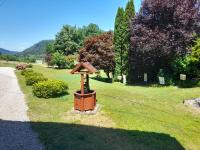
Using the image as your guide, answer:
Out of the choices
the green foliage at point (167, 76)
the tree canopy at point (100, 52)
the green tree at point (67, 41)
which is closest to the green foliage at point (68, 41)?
the green tree at point (67, 41)

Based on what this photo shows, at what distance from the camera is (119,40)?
106 feet

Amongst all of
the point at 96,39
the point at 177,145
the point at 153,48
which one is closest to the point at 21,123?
the point at 177,145

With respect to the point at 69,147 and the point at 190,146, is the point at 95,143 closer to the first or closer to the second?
the point at 69,147

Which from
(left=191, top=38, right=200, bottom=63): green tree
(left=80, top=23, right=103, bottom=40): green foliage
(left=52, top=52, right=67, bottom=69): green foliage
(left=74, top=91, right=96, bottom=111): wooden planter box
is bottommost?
(left=74, top=91, right=96, bottom=111): wooden planter box

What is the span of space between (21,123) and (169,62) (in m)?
18.3

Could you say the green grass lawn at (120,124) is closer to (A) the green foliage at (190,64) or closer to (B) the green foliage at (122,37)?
(A) the green foliage at (190,64)

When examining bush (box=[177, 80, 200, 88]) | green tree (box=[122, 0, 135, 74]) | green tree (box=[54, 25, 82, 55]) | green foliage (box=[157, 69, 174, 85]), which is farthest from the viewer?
green tree (box=[54, 25, 82, 55])

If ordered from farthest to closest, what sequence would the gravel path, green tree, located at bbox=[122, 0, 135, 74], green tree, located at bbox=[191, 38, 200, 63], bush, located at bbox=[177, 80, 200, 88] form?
green tree, located at bbox=[122, 0, 135, 74] < bush, located at bbox=[177, 80, 200, 88] < green tree, located at bbox=[191, 38, 200, 63] < the gravel path

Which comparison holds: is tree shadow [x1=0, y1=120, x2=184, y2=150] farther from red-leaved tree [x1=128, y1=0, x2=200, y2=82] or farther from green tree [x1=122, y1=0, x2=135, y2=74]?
green tree [x1=122, y1=0, x2=135, y2=74]

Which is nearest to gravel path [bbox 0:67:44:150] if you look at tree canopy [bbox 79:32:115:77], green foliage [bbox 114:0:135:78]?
green foliage [bbox 114:0:135:78]

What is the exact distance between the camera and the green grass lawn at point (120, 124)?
1150 cm

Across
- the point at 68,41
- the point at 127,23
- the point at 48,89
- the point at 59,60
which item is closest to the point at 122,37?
the point at 127,23

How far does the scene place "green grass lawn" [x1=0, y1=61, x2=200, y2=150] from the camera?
37.7 feet

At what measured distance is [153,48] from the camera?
26359 millimetres
